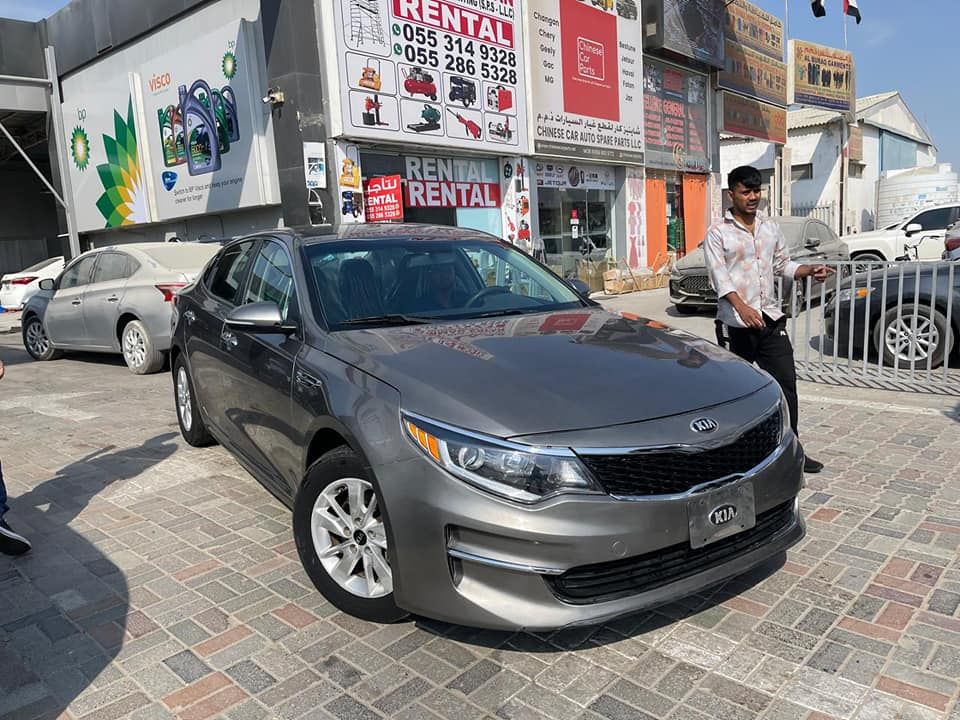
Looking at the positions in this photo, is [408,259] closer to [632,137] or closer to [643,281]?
[643,281]

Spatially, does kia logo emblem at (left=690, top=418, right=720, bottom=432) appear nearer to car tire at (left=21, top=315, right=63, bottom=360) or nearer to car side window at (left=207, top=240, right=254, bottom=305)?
car side window at (left=207, top=240, right=254, bottom=305)

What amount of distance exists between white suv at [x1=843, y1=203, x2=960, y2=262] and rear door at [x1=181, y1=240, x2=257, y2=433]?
49.1 ft

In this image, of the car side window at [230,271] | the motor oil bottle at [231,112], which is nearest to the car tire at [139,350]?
the car side window at [230,271]

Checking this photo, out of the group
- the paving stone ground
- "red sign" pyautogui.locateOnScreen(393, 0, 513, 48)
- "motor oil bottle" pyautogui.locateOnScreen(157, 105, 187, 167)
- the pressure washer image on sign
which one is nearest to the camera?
the paving stone ground

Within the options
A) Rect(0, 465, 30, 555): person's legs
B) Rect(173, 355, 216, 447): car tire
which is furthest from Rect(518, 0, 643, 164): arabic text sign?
Rect(0, 465, 30, 555): person's legs

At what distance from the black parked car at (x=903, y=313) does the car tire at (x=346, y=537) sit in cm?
593

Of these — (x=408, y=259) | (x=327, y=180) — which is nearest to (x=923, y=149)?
(x=327, y=180)

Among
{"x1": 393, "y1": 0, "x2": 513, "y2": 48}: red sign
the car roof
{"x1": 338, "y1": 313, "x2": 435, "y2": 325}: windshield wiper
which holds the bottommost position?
{"x1": 338, "y1": 313, "x2": 435, "y2": 325}: windshield wiper

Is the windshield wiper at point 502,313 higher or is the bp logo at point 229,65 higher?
the bp logo at point 229,65

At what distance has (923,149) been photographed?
5153 centimetres

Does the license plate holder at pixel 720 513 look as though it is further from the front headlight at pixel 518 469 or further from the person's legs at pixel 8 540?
the person's legs at pixel 8 540

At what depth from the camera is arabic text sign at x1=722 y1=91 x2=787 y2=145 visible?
24.5 meters

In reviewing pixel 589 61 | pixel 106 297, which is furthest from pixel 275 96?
pixel 589 61

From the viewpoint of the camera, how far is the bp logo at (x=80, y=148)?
1919 cm
